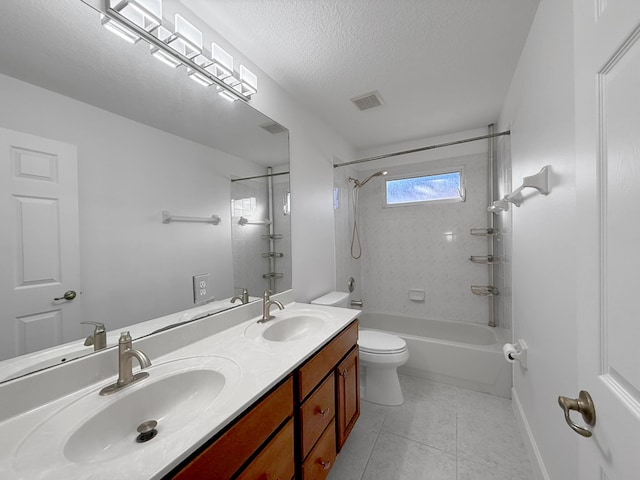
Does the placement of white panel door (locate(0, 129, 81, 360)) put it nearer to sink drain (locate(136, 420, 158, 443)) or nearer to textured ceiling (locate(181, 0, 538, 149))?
sink drain (locate(136, 420, 158, 443))

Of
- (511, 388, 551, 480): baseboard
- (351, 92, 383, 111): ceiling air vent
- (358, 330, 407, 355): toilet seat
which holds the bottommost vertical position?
(511, 388, 551, 480): baseboard

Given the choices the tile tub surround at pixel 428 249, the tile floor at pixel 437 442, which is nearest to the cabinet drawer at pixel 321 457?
the tile floor at pixel 437 442

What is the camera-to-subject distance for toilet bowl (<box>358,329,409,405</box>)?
6.24 feet

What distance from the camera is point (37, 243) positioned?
0.77 meters

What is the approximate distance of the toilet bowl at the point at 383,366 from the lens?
1.90 meters

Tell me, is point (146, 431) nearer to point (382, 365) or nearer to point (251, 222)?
point (251, 222)

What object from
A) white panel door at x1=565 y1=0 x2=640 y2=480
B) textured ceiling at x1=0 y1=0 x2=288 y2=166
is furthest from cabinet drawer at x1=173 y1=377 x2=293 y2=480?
textured ceiling at x1=0 y1=0 x2=288 y2=166

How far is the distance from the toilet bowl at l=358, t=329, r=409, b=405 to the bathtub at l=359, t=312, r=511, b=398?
392 millimetres

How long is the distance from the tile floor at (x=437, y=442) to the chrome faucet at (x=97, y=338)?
4.43 feet

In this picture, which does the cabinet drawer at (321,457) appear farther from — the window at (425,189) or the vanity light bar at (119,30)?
the window at (425,189)

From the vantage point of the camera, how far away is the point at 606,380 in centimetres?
48

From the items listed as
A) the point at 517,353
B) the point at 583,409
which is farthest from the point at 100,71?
the point at 517,353

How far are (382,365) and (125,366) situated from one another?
5.40ft

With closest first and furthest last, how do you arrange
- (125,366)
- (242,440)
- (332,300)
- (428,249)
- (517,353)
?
(242,440) < (125,366) < (517,353) < (332,300) < (428,249)
